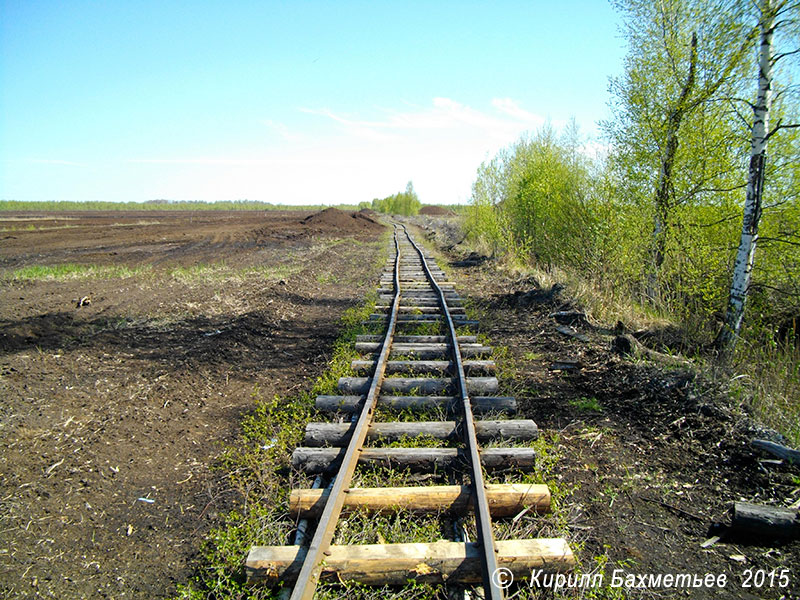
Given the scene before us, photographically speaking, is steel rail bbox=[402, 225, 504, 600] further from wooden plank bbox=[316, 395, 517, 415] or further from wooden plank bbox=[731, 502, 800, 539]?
wooden plank bbox=[731, 502, 800, 539]

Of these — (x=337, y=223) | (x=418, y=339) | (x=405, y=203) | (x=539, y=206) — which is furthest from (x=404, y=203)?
(x=418, y=339)

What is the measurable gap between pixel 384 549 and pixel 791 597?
2.28m

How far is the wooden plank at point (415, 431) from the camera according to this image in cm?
410

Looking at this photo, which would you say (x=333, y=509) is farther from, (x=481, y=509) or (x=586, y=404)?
(x=586, y=404)

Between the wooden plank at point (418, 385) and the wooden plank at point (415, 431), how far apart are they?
879 millimetres

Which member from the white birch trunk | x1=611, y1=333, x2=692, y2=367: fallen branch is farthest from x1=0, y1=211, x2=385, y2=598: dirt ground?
the white birch trunk

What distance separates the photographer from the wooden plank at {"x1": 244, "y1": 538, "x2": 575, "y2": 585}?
260cm

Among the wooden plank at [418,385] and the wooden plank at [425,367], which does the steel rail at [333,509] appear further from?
the wooden plank at [425,367]

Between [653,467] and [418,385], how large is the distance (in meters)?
2.34

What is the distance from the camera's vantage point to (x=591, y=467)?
12.9 feet

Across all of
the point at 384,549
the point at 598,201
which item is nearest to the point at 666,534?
the point at 384,549

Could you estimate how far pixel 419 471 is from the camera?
377cm

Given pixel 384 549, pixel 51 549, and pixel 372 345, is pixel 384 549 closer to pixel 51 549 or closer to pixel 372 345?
pixel 51 549

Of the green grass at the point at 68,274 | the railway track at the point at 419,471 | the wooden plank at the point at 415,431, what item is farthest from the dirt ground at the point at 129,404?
the wooden plank at the point at 415,431
